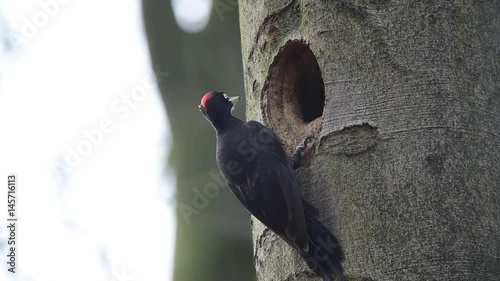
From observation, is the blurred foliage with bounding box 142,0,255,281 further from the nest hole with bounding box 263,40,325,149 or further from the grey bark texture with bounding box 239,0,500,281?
the grey bark texture with bounding box 239,0,500,281

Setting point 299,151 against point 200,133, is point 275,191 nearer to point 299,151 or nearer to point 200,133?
point 299,151

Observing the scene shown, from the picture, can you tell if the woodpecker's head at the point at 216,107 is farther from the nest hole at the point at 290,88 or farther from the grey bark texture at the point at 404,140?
the grey bark texture at the point at 404,140

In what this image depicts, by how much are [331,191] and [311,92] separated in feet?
2.45

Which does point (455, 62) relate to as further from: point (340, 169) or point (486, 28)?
point (340, 169)

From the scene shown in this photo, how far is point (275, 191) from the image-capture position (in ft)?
9.98

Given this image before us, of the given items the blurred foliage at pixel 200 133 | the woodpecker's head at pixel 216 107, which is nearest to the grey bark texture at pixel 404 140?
the woodpecker's head at pixel 216 107

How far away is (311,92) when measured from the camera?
3.38 meters

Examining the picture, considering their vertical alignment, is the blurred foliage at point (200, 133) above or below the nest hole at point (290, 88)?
above

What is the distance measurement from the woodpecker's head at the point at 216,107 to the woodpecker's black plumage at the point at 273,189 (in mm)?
90

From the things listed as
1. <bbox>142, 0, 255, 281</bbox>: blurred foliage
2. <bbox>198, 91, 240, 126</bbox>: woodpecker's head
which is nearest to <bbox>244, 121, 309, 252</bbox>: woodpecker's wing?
<bbox>198, 91, 240, 126</bbox>: woodpecker's head

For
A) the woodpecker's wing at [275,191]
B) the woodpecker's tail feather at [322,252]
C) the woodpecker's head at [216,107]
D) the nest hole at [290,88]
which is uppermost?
the woodpecker's head at [216,107]

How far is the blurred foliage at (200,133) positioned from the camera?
16.1 ft

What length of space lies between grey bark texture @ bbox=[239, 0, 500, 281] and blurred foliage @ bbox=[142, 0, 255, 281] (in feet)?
6.06

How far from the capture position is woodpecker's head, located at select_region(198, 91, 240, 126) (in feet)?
12.3
